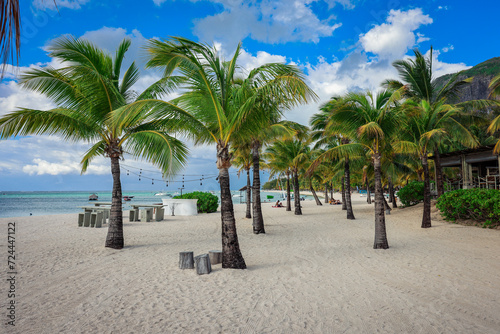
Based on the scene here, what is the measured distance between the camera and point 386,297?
16.4ft

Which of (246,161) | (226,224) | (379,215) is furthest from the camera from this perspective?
(246,161)

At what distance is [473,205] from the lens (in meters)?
12.5

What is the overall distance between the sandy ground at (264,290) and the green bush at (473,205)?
2714 millimetres

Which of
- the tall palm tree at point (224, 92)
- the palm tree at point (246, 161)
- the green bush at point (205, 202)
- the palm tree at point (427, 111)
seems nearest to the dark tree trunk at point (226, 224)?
the tall palm tree at point (224, 92)

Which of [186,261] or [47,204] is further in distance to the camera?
[47,204]

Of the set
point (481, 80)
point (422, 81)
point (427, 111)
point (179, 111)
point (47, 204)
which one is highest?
point (481, 80)

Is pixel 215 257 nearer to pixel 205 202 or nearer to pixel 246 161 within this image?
pixel 246 161

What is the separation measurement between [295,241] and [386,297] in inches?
231

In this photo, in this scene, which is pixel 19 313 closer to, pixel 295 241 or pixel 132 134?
pixel 132 134

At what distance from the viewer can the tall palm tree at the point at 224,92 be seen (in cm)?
616

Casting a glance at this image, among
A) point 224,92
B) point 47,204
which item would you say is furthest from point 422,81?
point 47,204

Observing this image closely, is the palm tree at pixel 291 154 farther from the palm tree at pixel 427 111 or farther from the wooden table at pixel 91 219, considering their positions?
the wooden table at pixel 91 219

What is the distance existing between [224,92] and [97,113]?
4.27 metres

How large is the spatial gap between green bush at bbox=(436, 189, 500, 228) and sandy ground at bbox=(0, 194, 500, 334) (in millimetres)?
2714
